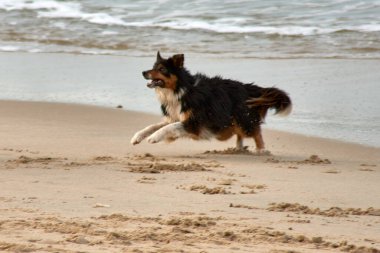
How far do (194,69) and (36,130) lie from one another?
12.7ft

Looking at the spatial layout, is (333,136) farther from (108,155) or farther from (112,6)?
(112,6)

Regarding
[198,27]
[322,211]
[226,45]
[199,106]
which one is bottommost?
[322,211]

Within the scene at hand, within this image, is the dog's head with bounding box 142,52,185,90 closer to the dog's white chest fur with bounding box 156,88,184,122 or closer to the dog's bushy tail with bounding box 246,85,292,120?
the dog's white chest fur with bounding box 156,88,184,122

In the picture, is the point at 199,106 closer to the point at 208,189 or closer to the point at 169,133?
the point at 169,133

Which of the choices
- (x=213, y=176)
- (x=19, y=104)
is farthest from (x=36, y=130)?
(x=213, y=176)

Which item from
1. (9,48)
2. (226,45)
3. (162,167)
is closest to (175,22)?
(226,45)

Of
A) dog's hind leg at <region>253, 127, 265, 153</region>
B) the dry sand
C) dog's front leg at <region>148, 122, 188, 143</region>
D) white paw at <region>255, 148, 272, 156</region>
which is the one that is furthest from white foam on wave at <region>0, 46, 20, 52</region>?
white paw at <region>255, 148, 272, 156</region>

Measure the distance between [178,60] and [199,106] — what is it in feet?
1.54

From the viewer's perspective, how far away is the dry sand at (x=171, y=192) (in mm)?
5180

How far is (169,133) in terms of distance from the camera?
29.6ft

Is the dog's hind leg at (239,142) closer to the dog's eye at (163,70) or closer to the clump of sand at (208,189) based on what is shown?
the dog's eye at (163,70)

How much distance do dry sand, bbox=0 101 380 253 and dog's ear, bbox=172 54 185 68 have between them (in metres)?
0.79

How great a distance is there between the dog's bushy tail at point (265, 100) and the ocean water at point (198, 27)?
5.29 m

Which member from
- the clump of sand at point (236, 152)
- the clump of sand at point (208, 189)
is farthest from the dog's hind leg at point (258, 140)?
the clump of sand at point (208, 189)
